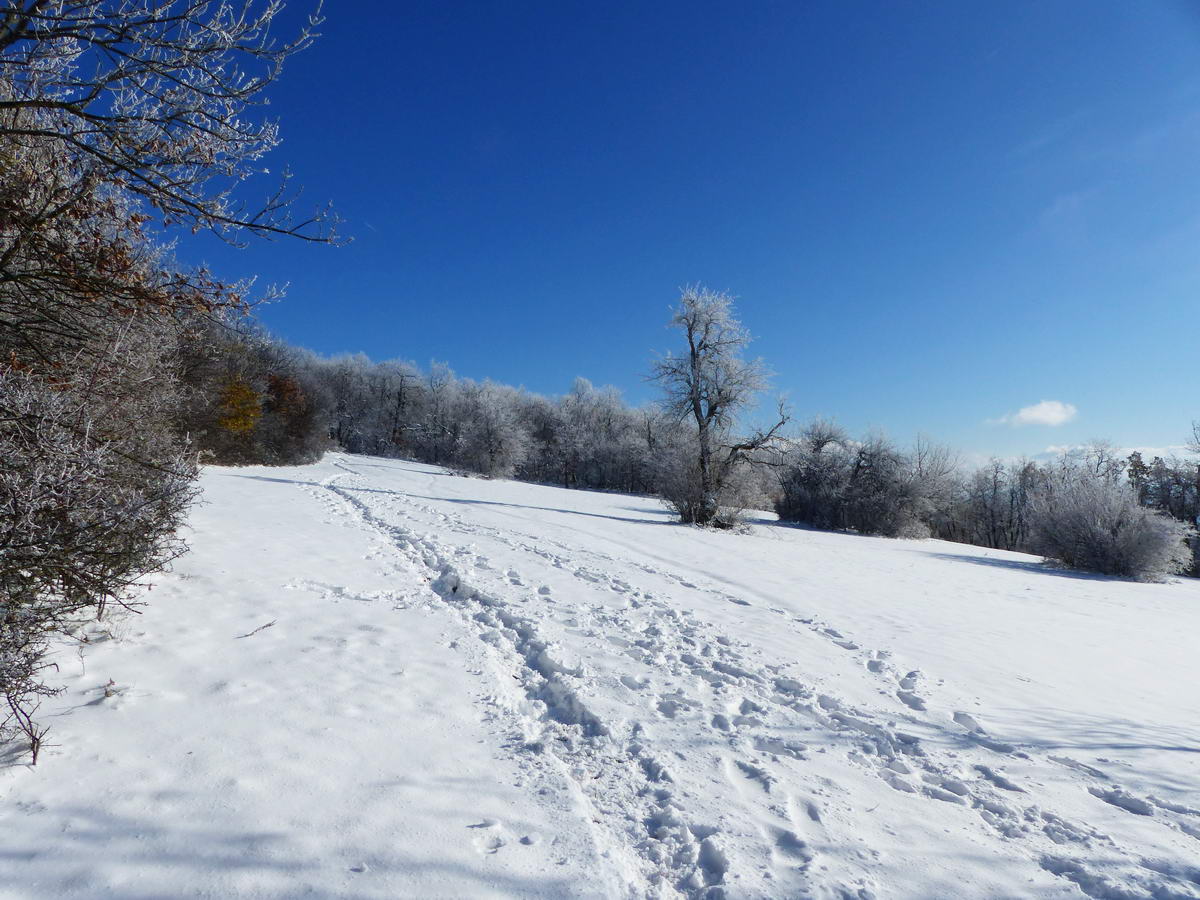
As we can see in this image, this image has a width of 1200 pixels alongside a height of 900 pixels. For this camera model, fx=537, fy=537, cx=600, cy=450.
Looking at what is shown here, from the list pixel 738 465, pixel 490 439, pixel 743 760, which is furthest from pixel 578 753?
pixel 490 439

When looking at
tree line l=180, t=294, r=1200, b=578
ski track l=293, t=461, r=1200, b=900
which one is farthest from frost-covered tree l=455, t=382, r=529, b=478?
ski track l=293, t=461, r=1200, b=900

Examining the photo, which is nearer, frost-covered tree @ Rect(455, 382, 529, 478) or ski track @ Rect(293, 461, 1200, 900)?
ski track @ Rect(293, 461, 1200, 900)

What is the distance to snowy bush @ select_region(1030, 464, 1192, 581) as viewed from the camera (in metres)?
14.2

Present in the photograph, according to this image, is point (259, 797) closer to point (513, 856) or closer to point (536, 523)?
point (513, 856)

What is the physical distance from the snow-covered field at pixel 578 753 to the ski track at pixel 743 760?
0.7 inches

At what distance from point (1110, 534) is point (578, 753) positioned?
18.4m

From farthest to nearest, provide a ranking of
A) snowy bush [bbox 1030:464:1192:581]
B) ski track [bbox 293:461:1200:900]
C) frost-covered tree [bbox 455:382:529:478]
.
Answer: frost-covered tree [bbox 455:382:529:478], snowy bush [bbox 1030:464:1192:581], ski track [bbox 293:461:1200:900]

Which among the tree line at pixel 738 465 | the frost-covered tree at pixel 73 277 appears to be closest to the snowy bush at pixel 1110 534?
the tree line at pixel 738 465

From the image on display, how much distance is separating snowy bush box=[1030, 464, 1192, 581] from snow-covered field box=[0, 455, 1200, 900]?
35.9 feet

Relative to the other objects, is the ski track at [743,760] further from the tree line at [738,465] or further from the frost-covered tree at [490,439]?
the frost-covered tree at [490,439]

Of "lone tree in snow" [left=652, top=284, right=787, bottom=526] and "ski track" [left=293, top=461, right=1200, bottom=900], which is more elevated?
"lone tree in snow" [left=652, top=284, right=787, bottom=526]

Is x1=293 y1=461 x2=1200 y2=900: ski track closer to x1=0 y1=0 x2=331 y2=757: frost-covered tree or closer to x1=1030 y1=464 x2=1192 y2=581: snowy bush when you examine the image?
x1=0 y1=0 x2=331 y2=757: frost-covered tree

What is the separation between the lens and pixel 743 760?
10.2 feet

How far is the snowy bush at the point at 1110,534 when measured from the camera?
14180 millimetres
